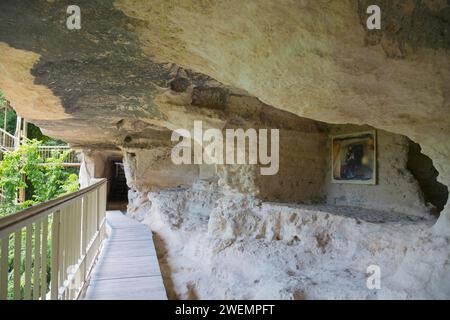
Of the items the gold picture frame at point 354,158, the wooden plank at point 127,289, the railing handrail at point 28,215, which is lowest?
the wooden plank at point 127,289

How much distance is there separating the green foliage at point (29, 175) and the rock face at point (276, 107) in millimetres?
5468

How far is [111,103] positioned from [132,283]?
271 centimetres

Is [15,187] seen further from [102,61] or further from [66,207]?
[66,207]

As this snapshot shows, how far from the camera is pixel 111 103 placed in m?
4.50

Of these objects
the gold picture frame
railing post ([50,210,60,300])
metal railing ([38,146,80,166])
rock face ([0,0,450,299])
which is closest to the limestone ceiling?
rock face ([0,0,450,299])

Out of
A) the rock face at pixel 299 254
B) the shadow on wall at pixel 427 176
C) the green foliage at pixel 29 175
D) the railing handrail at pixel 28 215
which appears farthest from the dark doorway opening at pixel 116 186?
the railing handrail at pixel 28 215

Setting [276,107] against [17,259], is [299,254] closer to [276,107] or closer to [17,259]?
[276,107]

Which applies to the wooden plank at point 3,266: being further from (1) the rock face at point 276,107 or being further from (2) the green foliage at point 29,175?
(2) the green foliage at point 29,175

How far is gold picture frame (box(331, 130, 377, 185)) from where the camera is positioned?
4582 mm

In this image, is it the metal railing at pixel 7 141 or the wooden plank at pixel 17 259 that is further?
the metal railing at pixel 7 141

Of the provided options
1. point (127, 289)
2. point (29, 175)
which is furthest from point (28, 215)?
point (29, 175)

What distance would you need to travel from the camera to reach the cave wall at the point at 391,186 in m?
4.04

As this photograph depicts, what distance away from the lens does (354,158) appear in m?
4.87

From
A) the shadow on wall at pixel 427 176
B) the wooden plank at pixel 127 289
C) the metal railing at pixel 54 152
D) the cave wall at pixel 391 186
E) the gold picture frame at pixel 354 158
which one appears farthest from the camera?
the metal railing at pixel 54 152
